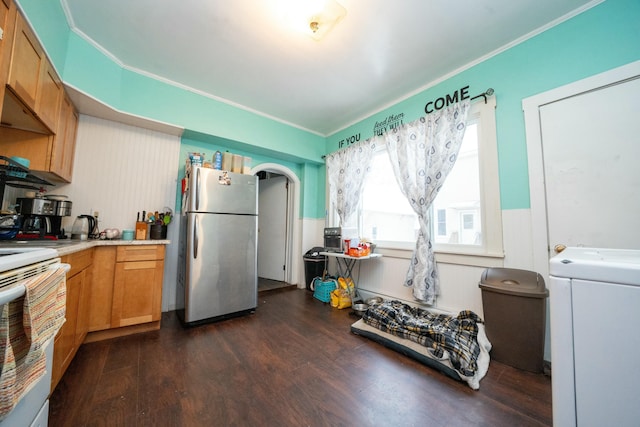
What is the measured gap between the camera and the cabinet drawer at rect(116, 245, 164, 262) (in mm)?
2103

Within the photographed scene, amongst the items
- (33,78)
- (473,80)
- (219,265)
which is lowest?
(219,265)

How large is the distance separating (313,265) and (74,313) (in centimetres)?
263

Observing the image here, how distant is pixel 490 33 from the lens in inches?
78.2

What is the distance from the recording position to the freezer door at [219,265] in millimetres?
2336

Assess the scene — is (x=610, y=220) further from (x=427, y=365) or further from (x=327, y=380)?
(x=327, y=380)

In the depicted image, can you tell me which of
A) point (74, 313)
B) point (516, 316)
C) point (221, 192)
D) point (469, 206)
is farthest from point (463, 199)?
point (74, 313)

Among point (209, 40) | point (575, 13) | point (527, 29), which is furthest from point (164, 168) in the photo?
point (575, 13)

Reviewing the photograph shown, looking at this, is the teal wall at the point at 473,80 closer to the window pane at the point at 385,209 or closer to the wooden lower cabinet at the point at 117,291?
the window pane at the point at 385,209

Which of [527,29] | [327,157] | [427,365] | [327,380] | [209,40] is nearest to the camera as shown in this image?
[327,380]

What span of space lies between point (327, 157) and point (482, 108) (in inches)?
89.0

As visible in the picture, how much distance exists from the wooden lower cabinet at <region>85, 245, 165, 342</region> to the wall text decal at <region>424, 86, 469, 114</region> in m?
3.30

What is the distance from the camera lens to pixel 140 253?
219cm

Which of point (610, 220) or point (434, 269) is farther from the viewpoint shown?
point (434, 269)

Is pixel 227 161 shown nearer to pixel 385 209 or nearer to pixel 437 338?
pixel 385 209
